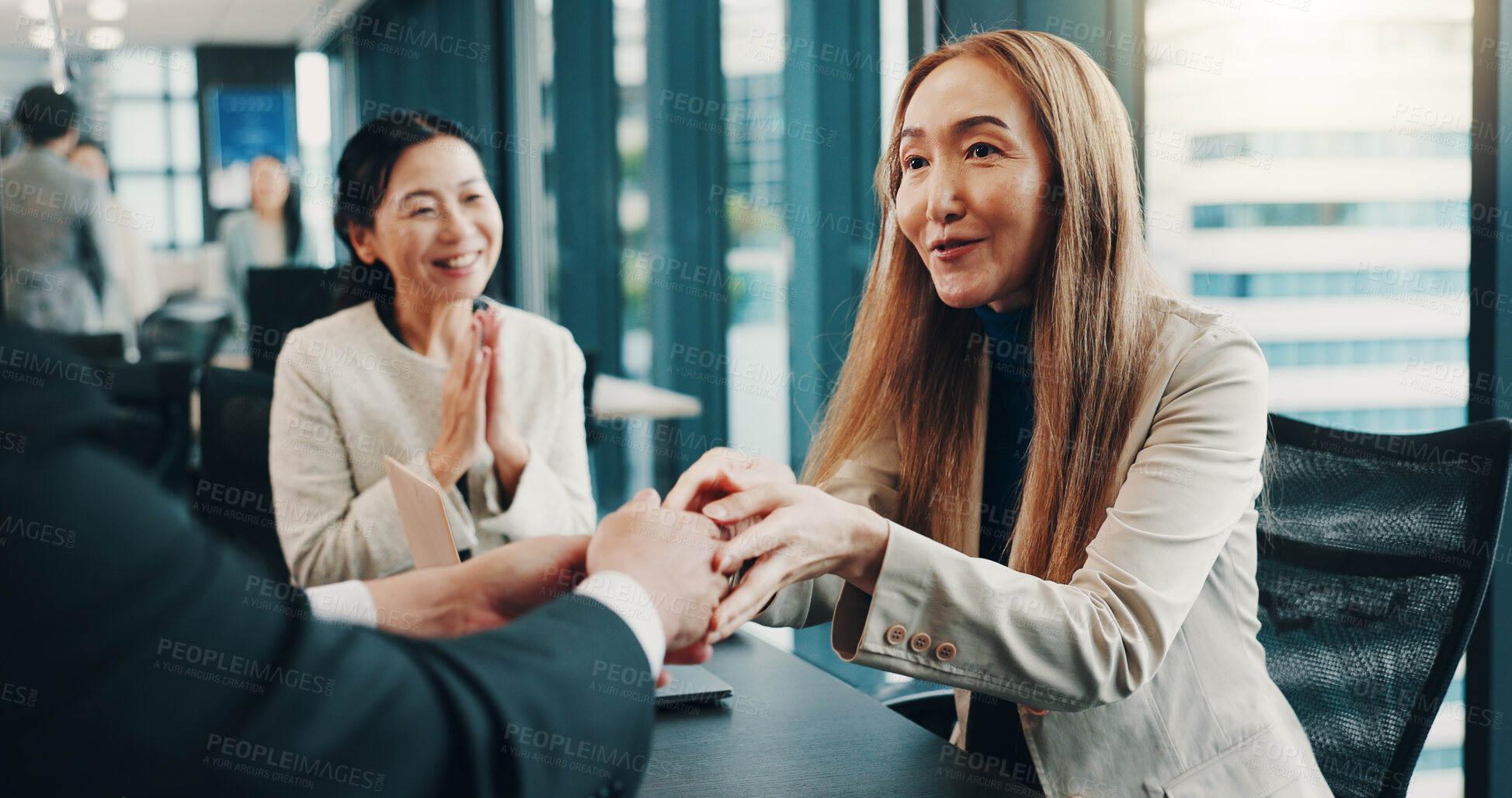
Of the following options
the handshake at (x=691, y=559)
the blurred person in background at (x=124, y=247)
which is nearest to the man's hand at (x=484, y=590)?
the handshake at (x=691, y=559)

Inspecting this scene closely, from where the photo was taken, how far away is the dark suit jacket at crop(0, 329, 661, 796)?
1.85ft

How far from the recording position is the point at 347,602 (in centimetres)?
124

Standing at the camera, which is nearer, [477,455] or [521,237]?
[477,455]

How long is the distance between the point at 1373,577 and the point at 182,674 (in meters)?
1.18

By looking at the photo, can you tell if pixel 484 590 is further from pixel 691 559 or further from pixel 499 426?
pixel 499 426

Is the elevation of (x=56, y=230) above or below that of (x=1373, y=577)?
above

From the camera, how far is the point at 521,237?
7.10m

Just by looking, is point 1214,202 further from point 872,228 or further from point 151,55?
point 151,55

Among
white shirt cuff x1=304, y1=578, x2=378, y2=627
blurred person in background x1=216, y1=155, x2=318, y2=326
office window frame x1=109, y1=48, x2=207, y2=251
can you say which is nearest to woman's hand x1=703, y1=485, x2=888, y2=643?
white shirt cuff x1=304, y1=578, x2=378, y2=627

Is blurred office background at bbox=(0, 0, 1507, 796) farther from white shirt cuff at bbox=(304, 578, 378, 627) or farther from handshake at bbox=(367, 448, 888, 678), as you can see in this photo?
white shirt cuff at bbox=(304, 578, 378, 627)

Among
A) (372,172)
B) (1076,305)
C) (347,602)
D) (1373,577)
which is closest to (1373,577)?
(1373,577)

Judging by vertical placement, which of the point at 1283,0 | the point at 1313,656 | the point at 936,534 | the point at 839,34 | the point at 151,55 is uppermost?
the point at 151,55

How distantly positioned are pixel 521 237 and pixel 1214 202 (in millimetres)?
5497

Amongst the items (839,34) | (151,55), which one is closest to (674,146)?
(839,34)
